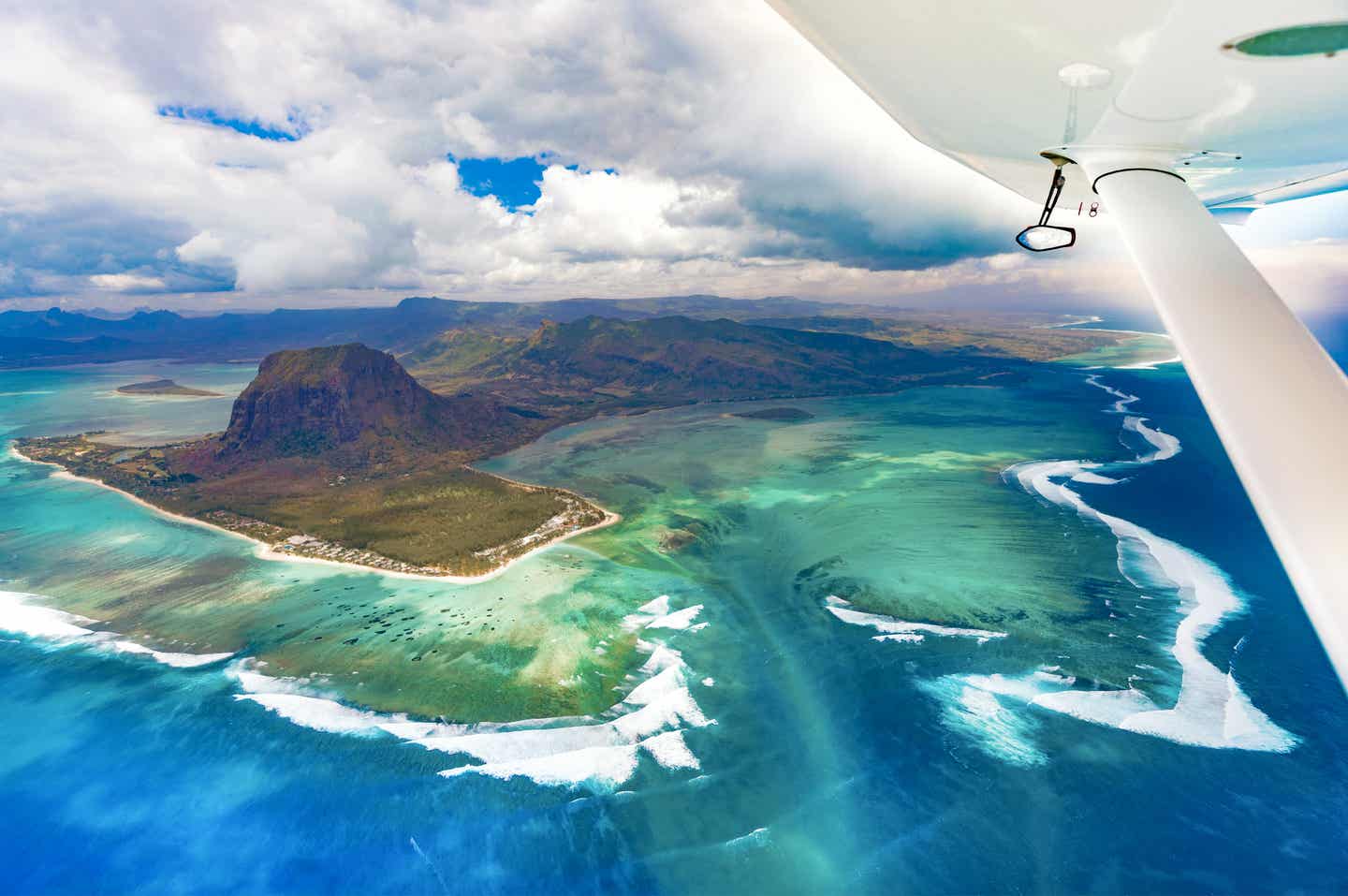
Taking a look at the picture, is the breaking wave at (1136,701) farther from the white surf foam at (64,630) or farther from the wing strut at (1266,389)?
the white surf foam at (64,630)

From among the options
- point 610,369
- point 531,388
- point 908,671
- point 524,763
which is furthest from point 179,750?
point 610,369

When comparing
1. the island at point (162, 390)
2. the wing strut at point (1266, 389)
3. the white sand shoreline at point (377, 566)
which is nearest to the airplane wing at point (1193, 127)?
the wing strut at point (1266, 389)

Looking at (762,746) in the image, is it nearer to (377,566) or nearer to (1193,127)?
(1193,127)

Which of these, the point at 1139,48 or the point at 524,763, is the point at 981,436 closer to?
the point at 524,763

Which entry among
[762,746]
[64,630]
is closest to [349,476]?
[64,630]

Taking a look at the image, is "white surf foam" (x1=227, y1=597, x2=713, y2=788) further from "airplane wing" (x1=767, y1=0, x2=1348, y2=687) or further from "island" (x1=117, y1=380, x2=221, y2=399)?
"island" (x1=117, y1=380, x2=221, y2=399)
